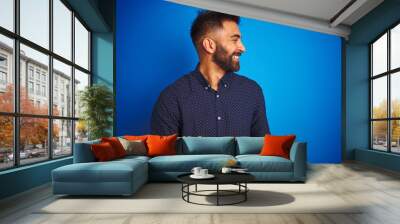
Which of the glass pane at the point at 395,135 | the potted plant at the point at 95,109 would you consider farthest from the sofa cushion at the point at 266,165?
the glass pane at the point at 395,135

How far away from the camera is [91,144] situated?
552cm

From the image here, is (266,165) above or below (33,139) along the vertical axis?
below

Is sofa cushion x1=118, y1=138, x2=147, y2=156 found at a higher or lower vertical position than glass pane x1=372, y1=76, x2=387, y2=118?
lower

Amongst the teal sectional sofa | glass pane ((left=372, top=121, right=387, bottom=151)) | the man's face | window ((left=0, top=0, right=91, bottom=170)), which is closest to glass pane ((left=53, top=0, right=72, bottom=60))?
window ((left=0, top=0, right=91, bottom=170))

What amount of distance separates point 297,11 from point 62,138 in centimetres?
536

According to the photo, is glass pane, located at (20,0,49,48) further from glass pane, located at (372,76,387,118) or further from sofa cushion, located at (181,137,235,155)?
glass pane, located at (372,76,387,118)

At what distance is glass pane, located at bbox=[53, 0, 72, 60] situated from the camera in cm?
631

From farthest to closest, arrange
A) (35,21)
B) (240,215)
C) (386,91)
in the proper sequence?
(386,91)
(35,21)
(240,215)

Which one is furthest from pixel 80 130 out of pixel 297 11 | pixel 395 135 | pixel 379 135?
pixel 379 135

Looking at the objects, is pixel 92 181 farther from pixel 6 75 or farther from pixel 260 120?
pixel 260 120

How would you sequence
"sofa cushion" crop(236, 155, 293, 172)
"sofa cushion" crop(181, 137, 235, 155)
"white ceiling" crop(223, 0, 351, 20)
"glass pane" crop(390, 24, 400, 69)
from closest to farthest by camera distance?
"sofa cushion" crop(236, 155, 293, 172)
"sofa cushion" crop(181, 137, 235, 155)
"white ceiling" crop(223, 0, 351, 20)
"glass pane" crop(390, 24, 400, 69)

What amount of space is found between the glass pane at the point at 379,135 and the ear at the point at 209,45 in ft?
13.4

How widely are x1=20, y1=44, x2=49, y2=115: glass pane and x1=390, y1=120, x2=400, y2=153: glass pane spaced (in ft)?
21.8

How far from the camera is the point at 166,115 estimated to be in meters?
8.32
